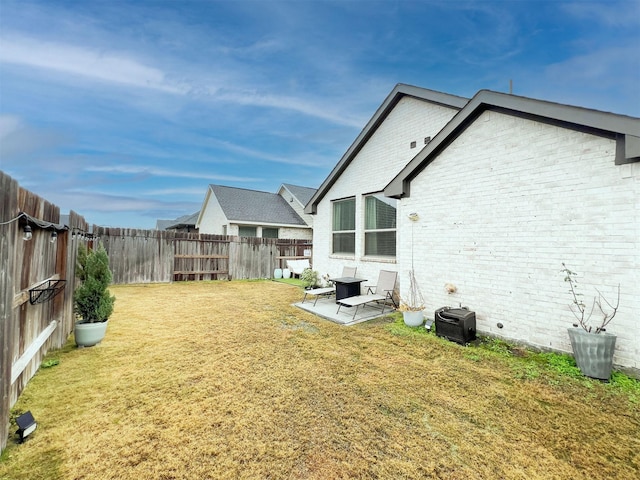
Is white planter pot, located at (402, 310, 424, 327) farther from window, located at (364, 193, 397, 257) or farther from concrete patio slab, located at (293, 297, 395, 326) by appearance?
window, located at (364, 193, 397, 257)

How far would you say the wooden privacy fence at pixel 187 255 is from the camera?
1161 centimetres

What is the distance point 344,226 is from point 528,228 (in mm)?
5787

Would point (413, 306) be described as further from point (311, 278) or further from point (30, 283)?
point (30, 283)

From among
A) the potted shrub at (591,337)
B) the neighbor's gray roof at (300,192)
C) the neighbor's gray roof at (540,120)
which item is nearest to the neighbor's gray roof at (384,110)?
the neighbor's gray roof at (540,120)

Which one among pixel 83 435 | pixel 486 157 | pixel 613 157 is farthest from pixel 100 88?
pixel 613 157

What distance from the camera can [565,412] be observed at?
2.81 meters

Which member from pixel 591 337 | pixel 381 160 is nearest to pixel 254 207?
pixel 381 160

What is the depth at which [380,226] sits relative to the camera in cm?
834

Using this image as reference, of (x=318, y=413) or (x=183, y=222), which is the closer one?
(x=318, y=413)

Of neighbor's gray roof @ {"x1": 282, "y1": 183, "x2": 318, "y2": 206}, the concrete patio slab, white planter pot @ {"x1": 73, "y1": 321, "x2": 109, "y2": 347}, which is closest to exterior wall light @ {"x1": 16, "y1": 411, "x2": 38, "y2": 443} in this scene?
white planter pot @ {"x1": 73, "y1": 321, "x2": 109, "y2": 347}

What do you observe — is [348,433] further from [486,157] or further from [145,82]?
[145,82]

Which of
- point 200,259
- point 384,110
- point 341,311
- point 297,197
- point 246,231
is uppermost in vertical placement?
point 384,110

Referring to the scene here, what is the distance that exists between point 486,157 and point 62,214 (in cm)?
764

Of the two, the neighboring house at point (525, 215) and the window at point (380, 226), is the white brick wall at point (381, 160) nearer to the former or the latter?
the window at point (380, 226)
